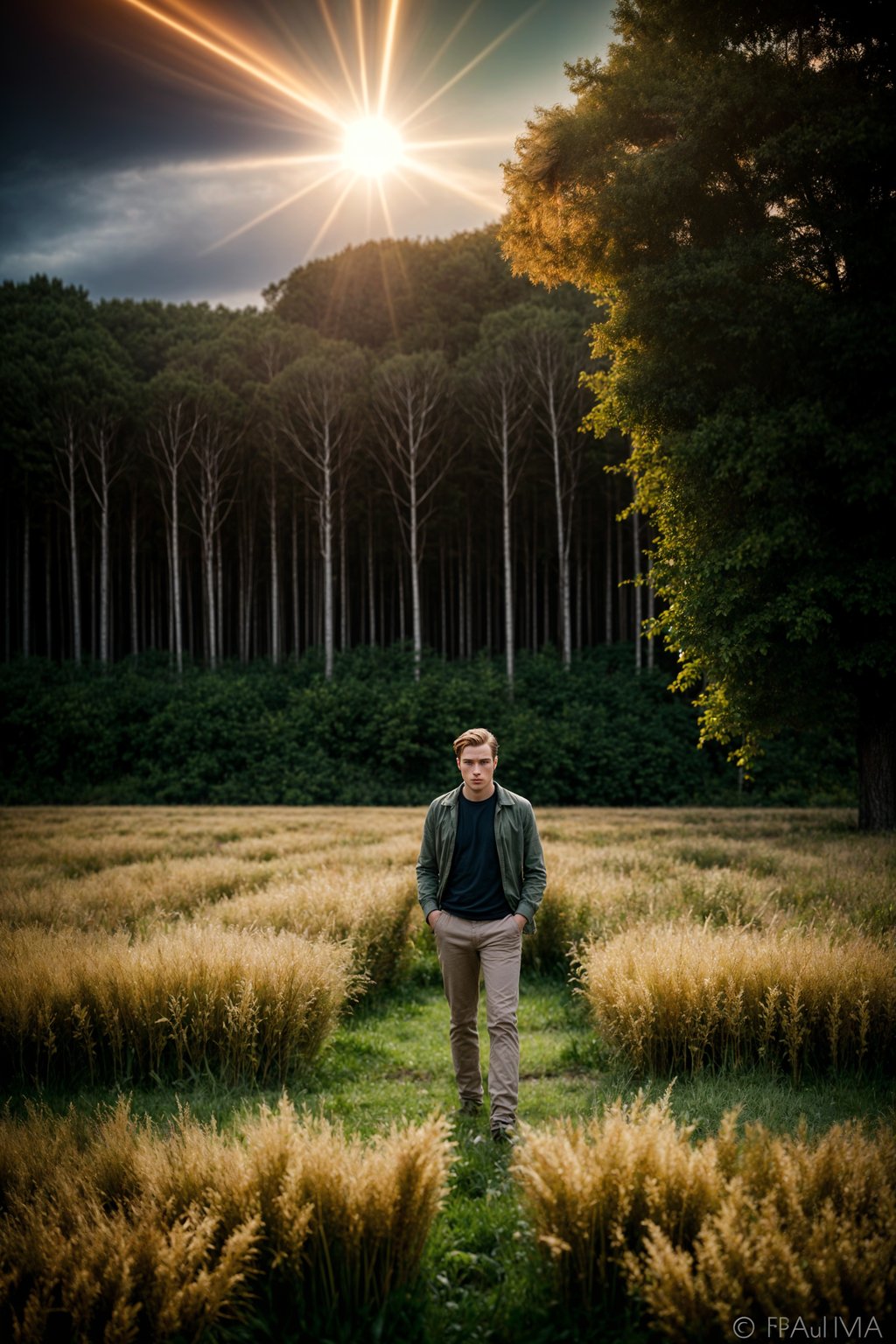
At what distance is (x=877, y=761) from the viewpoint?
14.8 meters

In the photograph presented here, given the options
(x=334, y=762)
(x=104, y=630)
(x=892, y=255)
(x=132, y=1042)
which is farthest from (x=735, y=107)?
(x=104, y=630)

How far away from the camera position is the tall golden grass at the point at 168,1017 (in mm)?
5777

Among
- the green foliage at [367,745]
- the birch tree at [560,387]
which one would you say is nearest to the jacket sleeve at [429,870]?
the green foliage at [367,745]

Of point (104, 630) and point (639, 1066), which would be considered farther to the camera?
point (104, 630)

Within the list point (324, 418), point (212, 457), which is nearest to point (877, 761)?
point (324, 418)

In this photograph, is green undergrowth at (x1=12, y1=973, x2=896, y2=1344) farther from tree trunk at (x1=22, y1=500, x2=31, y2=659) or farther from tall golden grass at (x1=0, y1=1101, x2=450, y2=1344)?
tree trunk at (x1=22, y1=500, x2=31, y2=659)

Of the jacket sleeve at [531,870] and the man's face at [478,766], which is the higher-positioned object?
the man's face at [478,766]

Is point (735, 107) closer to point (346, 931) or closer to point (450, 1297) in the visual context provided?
point (346, 931)

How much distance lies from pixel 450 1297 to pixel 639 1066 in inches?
107

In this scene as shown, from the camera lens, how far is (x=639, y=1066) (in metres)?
5.66

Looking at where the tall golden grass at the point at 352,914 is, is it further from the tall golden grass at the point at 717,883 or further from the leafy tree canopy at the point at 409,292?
the leafy tree canopy at the point at 409,292

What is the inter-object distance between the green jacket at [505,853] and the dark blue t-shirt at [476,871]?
0.05 metres

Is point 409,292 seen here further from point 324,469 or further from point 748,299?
point 748,299

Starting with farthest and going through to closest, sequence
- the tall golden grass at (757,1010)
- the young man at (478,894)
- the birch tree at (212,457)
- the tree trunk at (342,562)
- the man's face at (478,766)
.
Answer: the tree trunk at (342,562)
the birch tree at (212,457)
the tall golden grass at (757,1010)
the man's face at (478,766)
the young man at (478,894)
